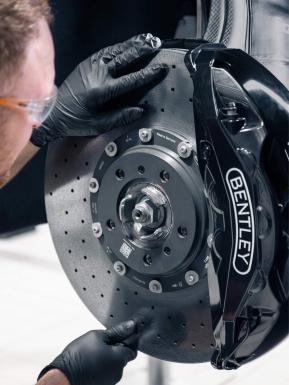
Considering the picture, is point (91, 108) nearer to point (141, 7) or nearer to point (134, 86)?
point (134, 86)

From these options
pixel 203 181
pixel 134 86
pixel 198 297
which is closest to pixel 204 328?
pixel 198 297

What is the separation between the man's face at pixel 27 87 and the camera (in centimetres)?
101

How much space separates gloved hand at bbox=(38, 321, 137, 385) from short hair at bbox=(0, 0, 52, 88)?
0.53 meters

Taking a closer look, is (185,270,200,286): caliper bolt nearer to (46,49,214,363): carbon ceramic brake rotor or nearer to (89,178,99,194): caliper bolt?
(46,49,214,363): carbon ceramic brake rotor

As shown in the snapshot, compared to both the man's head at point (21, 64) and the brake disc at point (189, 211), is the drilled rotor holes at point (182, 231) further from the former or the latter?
the man's head at point (21, 64)

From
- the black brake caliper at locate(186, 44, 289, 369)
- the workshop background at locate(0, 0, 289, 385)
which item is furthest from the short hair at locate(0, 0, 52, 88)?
the workshop background at locate(0, 0, 289, 385)

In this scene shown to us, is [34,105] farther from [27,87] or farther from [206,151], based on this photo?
[206,151]

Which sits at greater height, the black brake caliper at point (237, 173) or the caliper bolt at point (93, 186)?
the black brake caliper at point (237, 173)

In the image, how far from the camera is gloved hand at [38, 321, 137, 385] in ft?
4.41

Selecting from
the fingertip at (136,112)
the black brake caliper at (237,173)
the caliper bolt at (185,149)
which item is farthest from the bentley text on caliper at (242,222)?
the fingertip at (136,112)

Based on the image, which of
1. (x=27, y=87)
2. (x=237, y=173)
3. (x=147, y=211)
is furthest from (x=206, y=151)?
(x=27, y=87)

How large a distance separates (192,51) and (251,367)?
2.84ft

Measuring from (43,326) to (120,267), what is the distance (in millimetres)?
802

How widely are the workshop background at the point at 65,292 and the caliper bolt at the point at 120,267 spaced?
38 cm
